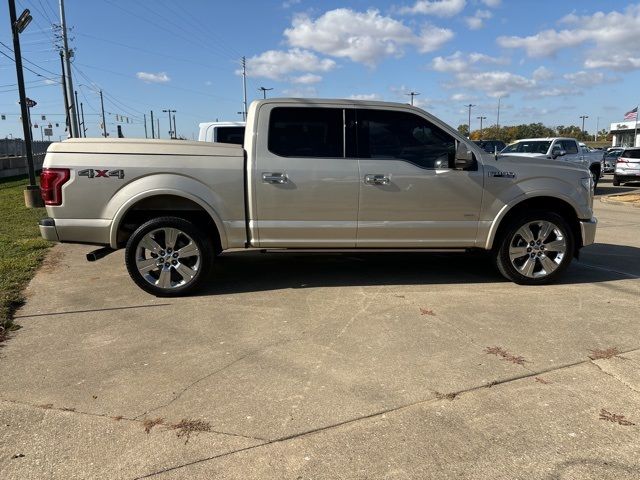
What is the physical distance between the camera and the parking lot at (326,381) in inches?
108

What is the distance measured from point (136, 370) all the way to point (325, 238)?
247cm

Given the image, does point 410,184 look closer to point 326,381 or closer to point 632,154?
point 326,381

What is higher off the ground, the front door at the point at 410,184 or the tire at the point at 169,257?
the front door at the point at 410,184

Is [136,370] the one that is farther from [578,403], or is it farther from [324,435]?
[578,403]

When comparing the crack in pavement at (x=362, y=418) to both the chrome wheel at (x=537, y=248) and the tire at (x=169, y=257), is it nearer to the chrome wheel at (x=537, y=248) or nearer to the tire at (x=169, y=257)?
the chrome wheel at (x=537, y=248)

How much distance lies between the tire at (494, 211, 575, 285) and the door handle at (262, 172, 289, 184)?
2.55m

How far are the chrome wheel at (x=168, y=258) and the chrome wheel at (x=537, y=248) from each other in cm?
353

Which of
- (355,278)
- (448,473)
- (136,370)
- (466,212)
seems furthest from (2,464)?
(466,212)

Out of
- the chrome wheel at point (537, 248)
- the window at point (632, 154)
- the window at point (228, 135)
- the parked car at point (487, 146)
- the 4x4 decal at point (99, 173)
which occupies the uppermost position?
the window at point (228, 135)

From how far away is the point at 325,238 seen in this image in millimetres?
5574

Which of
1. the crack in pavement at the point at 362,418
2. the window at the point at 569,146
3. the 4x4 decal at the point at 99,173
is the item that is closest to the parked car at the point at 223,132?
the 4x4 decal at the point at 99,173

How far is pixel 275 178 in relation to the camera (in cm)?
535

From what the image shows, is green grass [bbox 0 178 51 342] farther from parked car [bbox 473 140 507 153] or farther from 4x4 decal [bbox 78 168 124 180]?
parked car [bbox 473 140 507 153]

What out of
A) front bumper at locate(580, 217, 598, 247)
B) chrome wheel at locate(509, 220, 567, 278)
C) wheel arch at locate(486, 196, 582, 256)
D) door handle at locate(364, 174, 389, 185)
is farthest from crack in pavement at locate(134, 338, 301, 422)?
front bumper at locate(580, 217, 598, 247)
